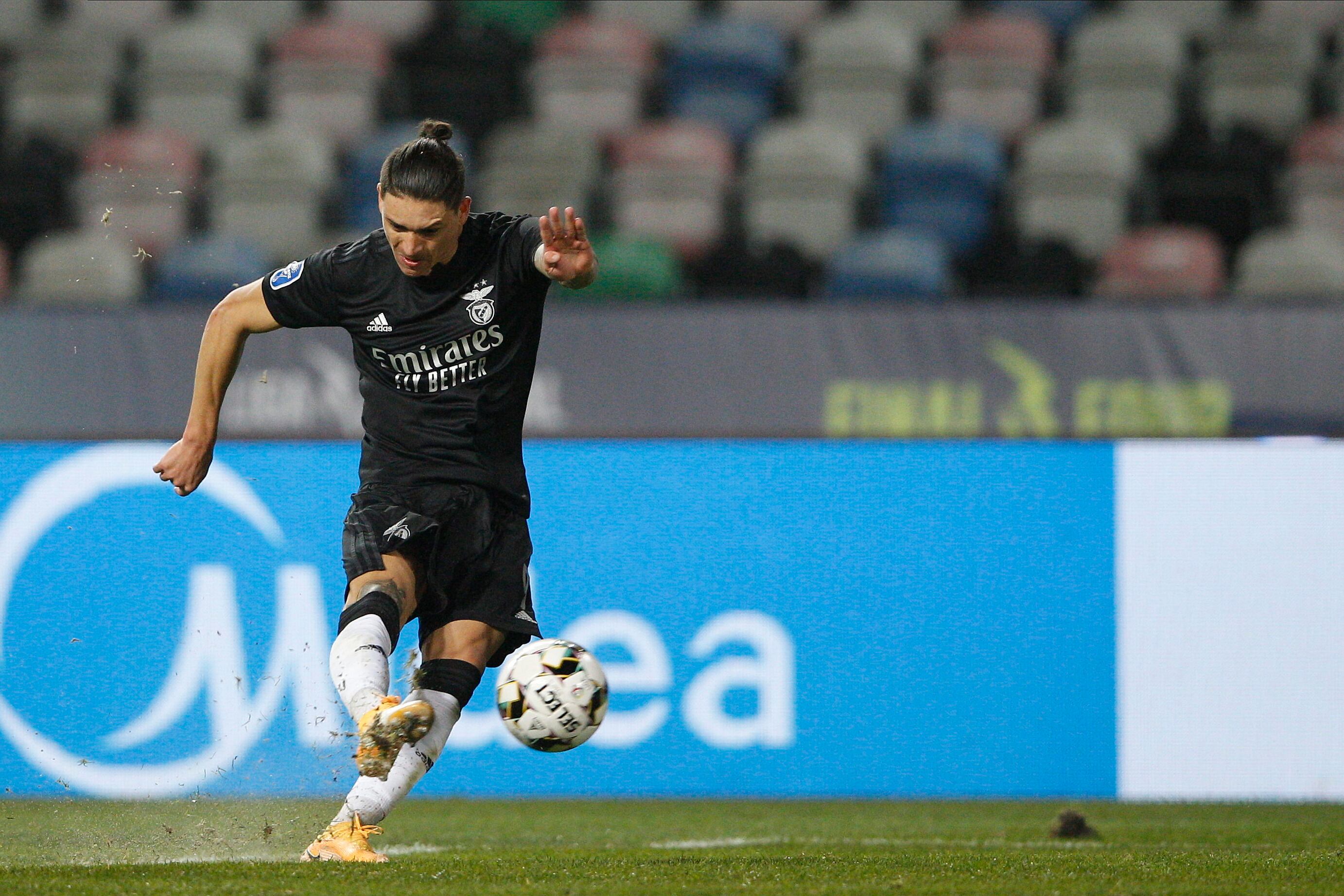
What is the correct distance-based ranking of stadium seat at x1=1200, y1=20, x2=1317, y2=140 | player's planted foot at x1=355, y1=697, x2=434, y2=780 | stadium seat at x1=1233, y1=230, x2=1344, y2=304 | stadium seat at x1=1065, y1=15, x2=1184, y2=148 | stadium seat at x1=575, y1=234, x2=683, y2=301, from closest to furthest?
player's planted foot at x1=355, y1=697, x2=434, y2=780 < stadium seat at x1=1233, y1=230, x2=1344, y2=304 < stadium seat at x1=575, y1=234, x2=683, y2=301 < stadium seat at x1=1200, y1=20, x2=1317, y2=140 < stadium seat at x1=1065, y1=15, x2=1184, y2=148

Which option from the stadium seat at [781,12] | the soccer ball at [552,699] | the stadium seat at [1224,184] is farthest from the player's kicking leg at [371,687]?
the stadium seat at [781,12]

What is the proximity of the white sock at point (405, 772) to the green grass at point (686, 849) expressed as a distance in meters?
0.18

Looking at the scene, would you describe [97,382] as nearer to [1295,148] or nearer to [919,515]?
[919,515]

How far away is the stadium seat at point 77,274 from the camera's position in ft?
37.3

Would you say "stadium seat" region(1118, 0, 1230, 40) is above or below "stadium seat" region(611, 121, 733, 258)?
above

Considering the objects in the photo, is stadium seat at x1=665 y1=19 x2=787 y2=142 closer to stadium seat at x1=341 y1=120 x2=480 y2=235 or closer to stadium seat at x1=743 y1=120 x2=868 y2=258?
stadium seat at x1=743 y1=120 x2=868 y2=258

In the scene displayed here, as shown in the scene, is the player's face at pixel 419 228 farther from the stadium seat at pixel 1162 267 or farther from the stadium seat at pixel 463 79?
the stadium seat at pixel 463 79

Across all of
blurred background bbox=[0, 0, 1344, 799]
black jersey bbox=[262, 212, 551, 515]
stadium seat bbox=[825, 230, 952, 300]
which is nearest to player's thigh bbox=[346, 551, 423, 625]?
black jersey bbox=[262, 212, 551, 515]

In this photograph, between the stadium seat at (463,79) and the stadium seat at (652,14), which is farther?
the stadium seat at (652,14)

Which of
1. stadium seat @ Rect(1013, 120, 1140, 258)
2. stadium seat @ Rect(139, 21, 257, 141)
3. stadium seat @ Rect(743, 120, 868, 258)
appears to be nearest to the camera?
stadium seat @ Rect(1013, 120, 1140, 258)

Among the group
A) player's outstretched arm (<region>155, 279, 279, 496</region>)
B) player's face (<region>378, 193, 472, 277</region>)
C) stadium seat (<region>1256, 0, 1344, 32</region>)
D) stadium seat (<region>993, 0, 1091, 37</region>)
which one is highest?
stadium seat (<region>993, 0, 1091, 37</region>)

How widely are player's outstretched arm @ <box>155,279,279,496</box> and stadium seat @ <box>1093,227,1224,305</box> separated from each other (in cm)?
720

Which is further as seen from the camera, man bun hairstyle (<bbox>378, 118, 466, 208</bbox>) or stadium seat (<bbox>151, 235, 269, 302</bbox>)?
stadium seat (<bbox>151, 235, 269, 302</bbox>)

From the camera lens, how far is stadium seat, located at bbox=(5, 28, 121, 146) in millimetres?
13156
